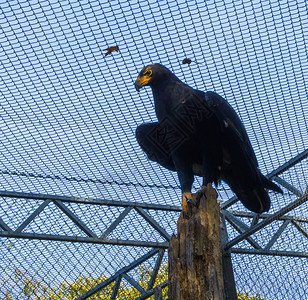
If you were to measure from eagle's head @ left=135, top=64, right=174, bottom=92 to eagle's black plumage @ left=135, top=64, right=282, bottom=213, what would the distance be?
0.03 meters

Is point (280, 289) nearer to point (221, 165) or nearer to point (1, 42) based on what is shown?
point (221, 165)

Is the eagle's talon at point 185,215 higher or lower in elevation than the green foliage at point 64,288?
lower

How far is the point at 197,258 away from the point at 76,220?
8.20 ft

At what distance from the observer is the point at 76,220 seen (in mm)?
4938

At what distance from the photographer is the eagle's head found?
4152 mm

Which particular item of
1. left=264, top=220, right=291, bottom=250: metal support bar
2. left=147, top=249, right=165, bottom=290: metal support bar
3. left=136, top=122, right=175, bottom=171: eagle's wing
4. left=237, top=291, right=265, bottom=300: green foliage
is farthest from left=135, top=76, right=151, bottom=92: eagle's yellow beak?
left=237, top=291, right=265, bottom=300: green foliage

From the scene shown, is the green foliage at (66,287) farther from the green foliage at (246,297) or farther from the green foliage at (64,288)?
the green foliage at (246,297)

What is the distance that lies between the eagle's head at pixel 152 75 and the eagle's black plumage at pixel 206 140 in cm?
3

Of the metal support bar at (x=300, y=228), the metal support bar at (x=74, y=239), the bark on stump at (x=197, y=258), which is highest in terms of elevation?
the metal support bar at (x=300, y=228)

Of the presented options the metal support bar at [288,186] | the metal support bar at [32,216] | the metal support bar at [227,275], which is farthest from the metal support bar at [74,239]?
the metal support bar at [288,186]

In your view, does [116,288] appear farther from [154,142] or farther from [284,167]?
[284,167]

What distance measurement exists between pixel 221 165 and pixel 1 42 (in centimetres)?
224

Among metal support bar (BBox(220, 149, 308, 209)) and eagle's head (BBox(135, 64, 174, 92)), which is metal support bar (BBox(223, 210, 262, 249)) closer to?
metal support bar (BBox(220, 149, 308, 209))

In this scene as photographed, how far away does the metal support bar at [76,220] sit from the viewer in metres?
4.90
